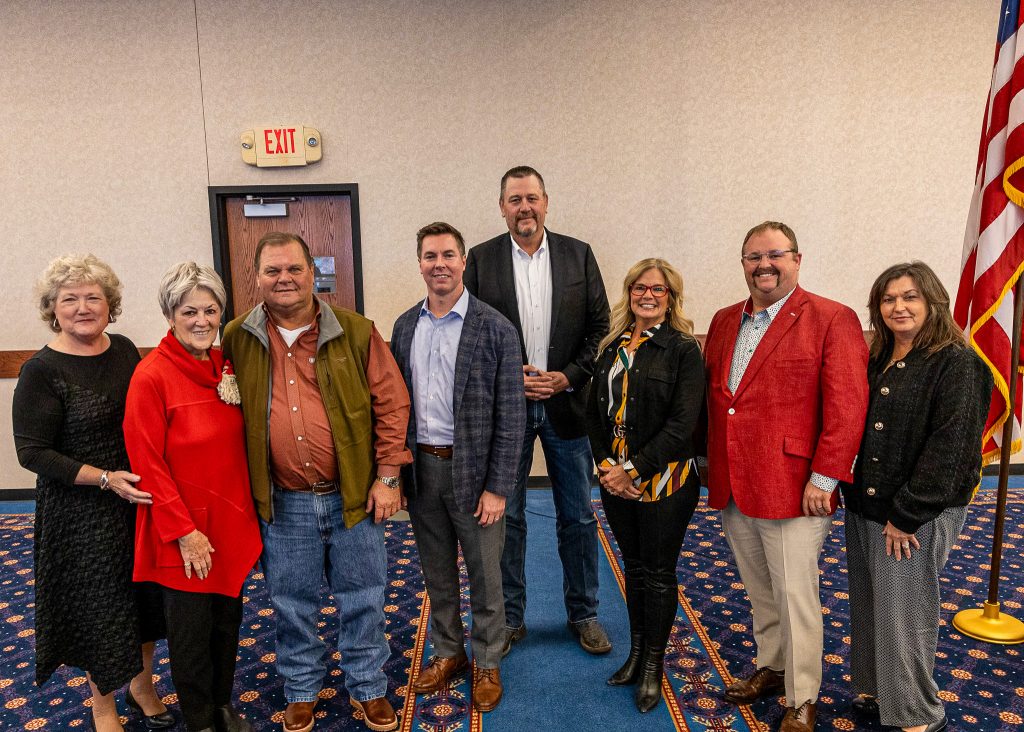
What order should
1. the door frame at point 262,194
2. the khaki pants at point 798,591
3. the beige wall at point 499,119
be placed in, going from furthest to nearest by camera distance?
the door frame at point 262,194 → the beige wall at point 499,119 → the khaki pants at point 798,591

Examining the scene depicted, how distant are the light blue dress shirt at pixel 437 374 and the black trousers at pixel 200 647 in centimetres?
86

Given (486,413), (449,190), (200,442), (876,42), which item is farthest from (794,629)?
(876,42)

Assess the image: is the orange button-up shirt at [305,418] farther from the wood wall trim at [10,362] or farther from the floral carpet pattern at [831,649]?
the wood wall trim at [10,362]

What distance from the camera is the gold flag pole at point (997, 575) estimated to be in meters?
2.62

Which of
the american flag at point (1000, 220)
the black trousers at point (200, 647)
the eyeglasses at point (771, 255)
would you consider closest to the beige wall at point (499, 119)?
the american flag at point (1000, 220)

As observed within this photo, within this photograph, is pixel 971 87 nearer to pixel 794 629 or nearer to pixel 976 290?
pixel 976 290

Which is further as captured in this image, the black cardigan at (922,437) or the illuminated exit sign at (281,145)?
the illuminated exit sign at (281,145)

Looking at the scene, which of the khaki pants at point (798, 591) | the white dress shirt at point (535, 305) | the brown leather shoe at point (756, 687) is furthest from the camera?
the white dress shirt at point (535, 305)

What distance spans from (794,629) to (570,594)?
3.20 feet

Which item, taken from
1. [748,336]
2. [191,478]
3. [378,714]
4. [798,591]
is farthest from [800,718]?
[191,478]

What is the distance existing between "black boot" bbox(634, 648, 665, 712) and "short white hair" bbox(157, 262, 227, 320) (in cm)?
195

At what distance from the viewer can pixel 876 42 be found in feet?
14.8

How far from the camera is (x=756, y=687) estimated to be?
7.43 feet

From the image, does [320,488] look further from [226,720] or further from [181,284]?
[226,720]
